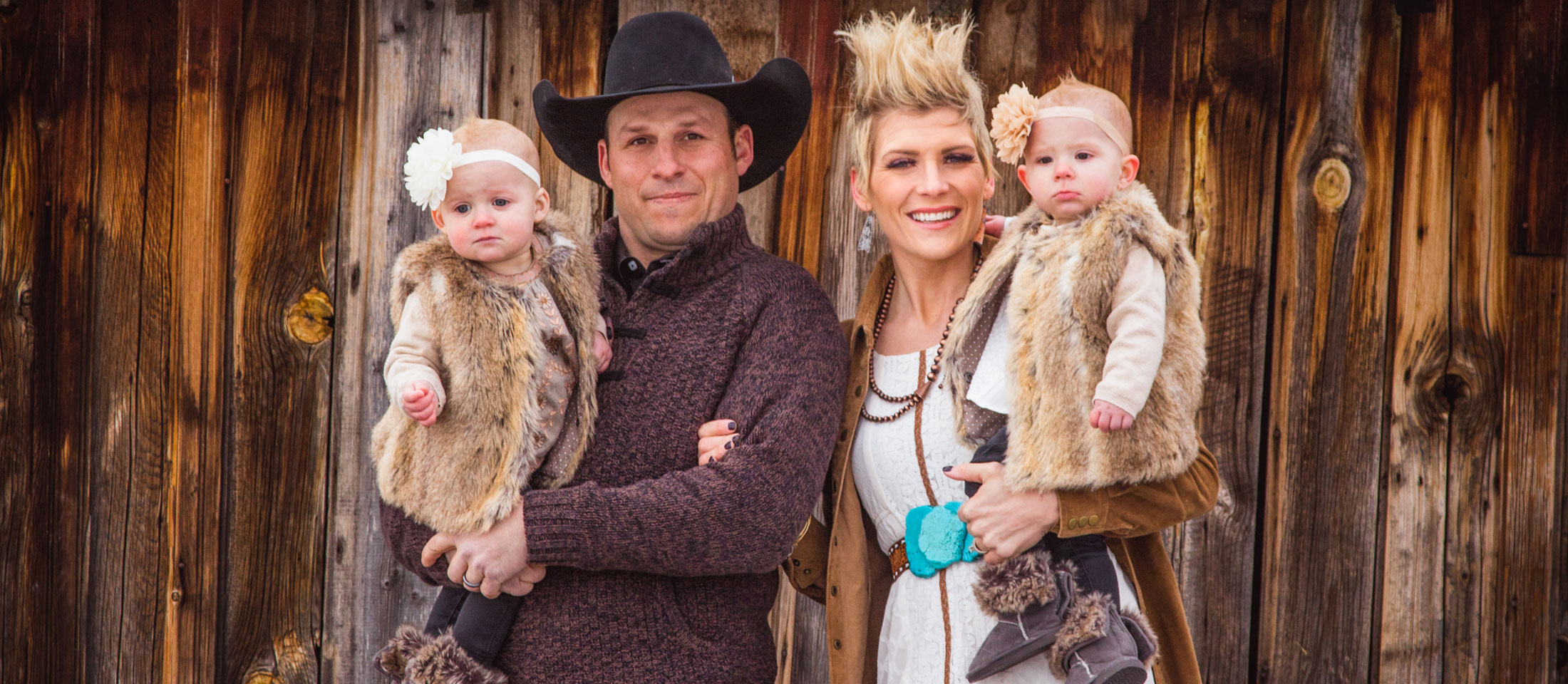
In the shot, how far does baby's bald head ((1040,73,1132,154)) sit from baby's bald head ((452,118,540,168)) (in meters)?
1.06

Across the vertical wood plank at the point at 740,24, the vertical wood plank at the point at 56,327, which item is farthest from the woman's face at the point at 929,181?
the vertical wood plank at the point at 56,327

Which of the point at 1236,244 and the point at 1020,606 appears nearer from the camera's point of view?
the point at 1020,606

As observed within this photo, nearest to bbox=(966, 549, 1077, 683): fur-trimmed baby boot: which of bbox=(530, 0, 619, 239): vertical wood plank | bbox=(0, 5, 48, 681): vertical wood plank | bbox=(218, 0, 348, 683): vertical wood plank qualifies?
bbox=(530, 0, 619, 239): vertical wood plank

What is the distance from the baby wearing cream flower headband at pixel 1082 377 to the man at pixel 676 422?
383mm

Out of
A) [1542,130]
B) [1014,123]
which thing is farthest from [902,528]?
[1542,130]

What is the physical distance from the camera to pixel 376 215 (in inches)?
115

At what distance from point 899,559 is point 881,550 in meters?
0.12

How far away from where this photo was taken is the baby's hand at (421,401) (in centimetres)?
191

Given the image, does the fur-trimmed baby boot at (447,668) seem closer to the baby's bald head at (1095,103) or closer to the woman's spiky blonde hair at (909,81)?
→ the woman's spiky blonde hair at (909,81)

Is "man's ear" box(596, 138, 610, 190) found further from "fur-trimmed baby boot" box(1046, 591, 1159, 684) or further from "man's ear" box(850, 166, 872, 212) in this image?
"fur-trimmed baby boot" box(1046, 591, 1159, 684)

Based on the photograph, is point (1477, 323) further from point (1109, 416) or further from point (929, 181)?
point (929, 181)

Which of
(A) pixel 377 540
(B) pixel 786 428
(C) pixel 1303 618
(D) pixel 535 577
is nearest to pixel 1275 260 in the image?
(C) pixel 1303 618

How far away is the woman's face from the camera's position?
7.22ft

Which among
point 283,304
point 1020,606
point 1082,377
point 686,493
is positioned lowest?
point 1020,606
